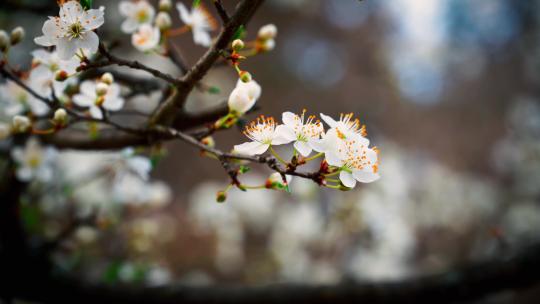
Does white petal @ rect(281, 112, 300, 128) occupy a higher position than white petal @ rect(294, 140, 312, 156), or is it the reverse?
white petal @ rect(281, 112, 300, 128)

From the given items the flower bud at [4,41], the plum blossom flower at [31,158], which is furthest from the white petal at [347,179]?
the plum blossom flower at [31,158]

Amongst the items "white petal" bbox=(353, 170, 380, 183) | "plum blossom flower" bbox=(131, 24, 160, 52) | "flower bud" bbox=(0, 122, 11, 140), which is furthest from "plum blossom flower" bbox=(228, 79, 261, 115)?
"flower bud" bbox=(0, 122, 11, 140)

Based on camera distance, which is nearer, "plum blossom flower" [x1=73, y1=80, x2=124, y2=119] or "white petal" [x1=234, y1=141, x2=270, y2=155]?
"white petal" [x1=234, y1=141, x2=270, y2=155]

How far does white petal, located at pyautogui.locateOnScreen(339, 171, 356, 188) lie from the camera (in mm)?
659

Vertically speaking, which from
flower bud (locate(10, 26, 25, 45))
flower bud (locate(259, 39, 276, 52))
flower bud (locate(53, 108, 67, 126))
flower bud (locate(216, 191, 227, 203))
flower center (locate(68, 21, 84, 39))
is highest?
flower bud (locate(259, 39, 276, 52))

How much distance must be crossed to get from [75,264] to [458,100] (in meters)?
6.76

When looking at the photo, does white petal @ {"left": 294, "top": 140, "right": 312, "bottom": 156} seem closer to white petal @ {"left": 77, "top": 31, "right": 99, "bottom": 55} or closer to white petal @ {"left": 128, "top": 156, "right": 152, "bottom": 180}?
white petal @ {"left": 77, "top": 31, "right": 99, "bottom": 55}

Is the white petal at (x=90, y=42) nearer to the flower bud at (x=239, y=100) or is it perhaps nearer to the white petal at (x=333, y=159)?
the flower bud at (x=239, y=100)

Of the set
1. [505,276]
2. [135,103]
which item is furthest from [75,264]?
[135,103]

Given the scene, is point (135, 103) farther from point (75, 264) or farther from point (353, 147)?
point (353, 147)

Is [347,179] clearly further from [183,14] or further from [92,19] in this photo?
[183,14]

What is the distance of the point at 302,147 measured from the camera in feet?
2.14

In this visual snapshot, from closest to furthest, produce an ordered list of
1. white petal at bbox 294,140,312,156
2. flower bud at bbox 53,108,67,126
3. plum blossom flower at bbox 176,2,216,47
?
white petal at bbox 294,140,312,156, flower bud at bbox 53,108,67,126, plum blossom flower at bbox 176,2,216,47

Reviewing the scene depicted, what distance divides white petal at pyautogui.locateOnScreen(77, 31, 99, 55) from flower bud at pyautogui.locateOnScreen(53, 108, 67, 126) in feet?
0.62
